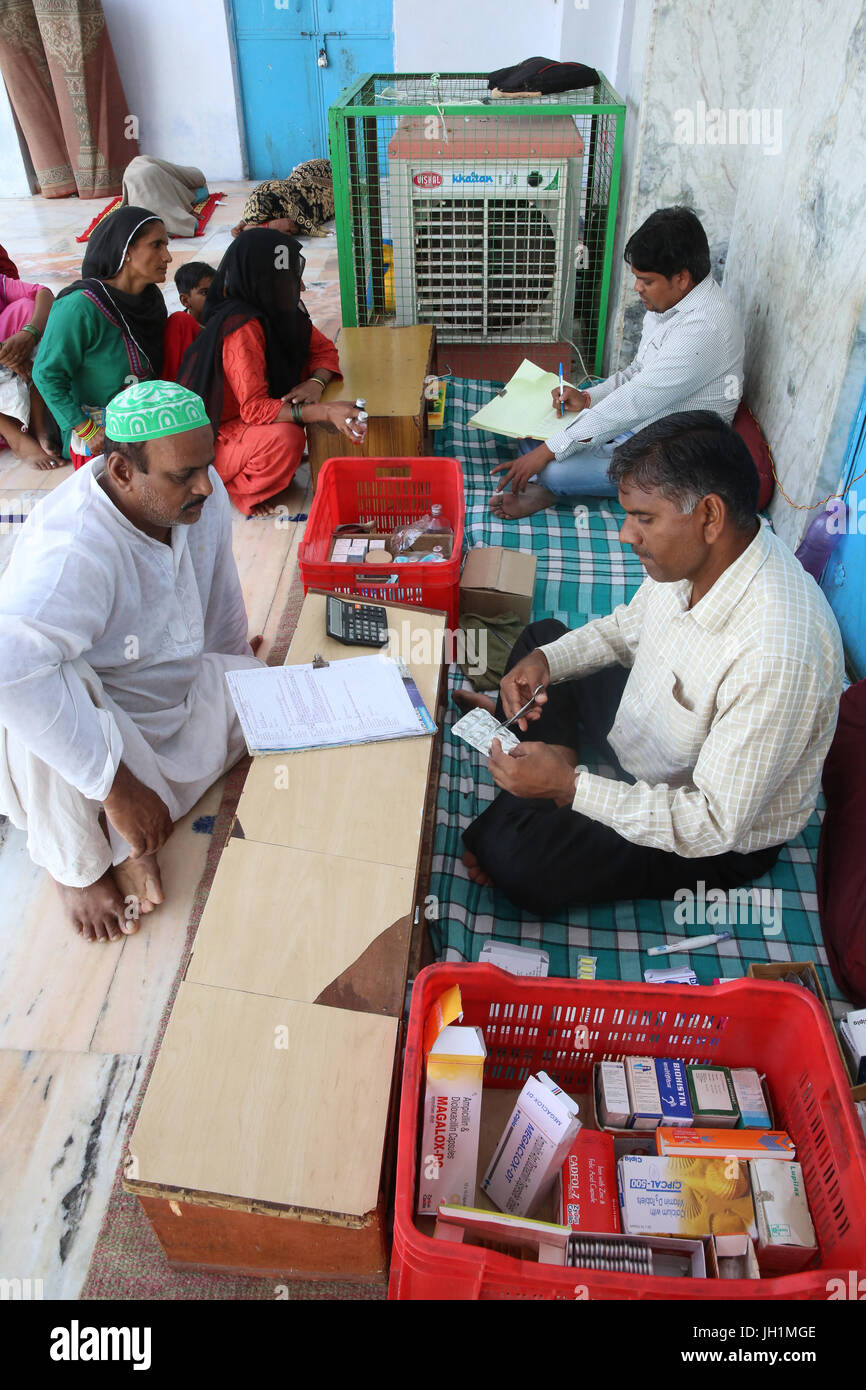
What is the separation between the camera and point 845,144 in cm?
256

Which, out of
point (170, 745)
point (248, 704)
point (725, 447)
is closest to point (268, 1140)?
point (248, 704)

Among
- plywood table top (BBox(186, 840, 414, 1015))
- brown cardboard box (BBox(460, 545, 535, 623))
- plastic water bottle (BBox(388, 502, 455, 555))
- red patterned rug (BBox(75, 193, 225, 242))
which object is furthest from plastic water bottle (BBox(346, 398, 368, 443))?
red patterned rug (BBox(75, 193, 225, 242))

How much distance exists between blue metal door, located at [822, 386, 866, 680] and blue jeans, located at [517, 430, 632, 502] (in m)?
1.10

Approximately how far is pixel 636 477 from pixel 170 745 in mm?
1375

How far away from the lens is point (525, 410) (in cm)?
381

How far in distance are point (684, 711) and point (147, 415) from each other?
1.31m

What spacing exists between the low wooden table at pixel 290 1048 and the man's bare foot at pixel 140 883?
54cm

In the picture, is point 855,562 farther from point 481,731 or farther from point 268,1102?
point 268,1102

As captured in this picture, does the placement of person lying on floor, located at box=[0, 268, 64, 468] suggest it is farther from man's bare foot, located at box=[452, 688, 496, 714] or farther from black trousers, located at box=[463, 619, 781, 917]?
black trousers, located at box=[463, 619, 781, 917]

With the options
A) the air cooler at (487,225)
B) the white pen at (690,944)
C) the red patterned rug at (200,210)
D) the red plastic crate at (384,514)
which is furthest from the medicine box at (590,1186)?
the red patterned rug at (200,210)

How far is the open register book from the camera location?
195 cm

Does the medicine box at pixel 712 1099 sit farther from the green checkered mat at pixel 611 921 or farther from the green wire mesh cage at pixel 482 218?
the green wire mesh cage at pixel 482 218

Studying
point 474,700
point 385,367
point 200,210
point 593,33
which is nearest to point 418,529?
point 474,700

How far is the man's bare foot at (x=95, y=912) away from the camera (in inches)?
84.6
